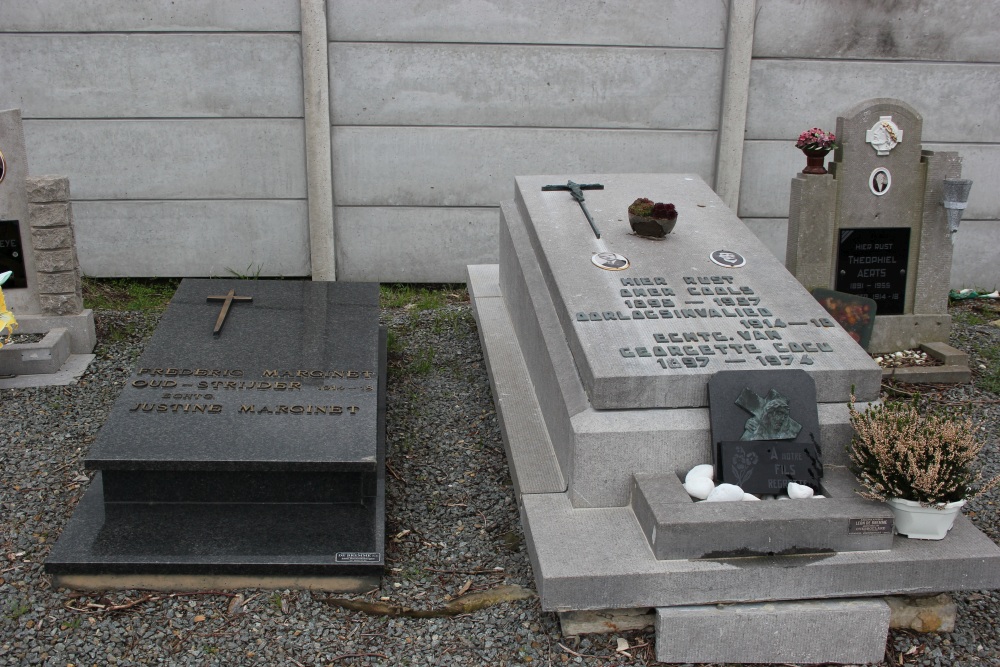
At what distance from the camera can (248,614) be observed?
362 cm

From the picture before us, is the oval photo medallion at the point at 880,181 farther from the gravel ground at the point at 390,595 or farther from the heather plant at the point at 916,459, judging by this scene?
the heather plant at the point at 916,459

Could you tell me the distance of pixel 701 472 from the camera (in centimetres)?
391

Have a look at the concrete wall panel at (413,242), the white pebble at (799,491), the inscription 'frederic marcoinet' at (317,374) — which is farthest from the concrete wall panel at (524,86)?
the white pebble at (799,491)

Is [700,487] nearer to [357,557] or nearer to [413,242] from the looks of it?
[357,557]

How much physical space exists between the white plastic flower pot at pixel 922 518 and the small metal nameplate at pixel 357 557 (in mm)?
2053

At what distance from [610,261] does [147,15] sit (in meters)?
4.44

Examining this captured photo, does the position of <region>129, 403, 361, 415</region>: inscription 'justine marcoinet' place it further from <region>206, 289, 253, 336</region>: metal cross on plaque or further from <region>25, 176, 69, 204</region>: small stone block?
<region>25, 176, 69, 204</region>: small stone block

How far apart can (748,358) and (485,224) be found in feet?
12.8

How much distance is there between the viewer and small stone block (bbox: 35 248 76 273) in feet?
19.0

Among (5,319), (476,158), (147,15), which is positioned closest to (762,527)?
(5,319)

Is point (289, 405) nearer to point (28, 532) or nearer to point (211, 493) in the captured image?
point (211, 493)

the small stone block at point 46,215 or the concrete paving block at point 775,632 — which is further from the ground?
the small stone block at point 46,215

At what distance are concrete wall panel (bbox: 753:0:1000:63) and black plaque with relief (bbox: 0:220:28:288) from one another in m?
5.57

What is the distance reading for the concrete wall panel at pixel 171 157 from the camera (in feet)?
23.9
